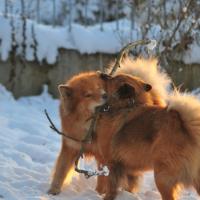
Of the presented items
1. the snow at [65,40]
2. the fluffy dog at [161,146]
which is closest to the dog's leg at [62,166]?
the fluffy dog at [161,146]

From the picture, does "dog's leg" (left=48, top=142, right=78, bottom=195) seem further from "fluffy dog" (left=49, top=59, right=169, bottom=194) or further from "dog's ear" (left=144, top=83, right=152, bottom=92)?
"dog's ear" (left=144, top=83, right=152, bottom=92)

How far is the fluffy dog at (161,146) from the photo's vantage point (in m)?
4.22

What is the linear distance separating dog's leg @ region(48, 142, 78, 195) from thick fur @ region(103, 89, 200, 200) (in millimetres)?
499

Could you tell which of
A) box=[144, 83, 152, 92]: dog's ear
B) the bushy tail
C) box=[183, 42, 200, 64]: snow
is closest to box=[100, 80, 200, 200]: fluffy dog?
box=[144, 83, 152, 92]: dog's ear

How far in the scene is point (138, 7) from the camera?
9.57m

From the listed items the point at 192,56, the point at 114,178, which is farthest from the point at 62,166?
the point at 192,56

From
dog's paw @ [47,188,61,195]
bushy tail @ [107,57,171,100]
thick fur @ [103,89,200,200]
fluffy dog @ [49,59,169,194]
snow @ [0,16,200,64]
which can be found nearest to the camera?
thick fur @ [103,89,200,200]

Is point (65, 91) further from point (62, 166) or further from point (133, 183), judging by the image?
point (133, 183)

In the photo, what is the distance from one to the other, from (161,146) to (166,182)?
27cm

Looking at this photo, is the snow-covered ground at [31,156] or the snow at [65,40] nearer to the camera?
the snow-covered ground at [31,156]

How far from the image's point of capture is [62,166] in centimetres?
502

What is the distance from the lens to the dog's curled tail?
13.9ft

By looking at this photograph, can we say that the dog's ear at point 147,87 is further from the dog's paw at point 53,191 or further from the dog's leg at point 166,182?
the dog's paw at point 53,191

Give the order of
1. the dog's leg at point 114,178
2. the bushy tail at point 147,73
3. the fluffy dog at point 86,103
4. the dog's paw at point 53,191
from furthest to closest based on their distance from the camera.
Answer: the bushy tail at point 147,73
the dog's paw at point 53,191
the fluffy dog at point 86,103
the dog's leg at point 114,178
